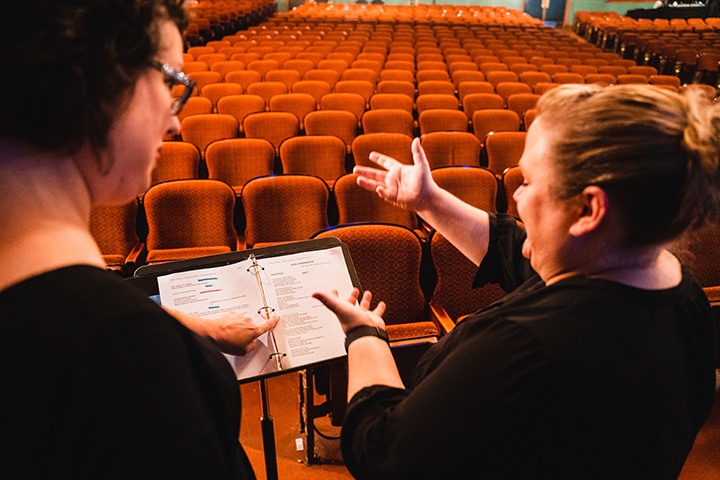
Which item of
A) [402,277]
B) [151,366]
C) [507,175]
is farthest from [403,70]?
[151,366]

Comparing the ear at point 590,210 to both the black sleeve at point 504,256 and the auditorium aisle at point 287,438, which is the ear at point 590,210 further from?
the auditorium aisle at point 287,438

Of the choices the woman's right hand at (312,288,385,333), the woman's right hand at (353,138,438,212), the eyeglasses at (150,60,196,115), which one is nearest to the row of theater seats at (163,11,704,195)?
the woman's right hand at (353,138,438,212)

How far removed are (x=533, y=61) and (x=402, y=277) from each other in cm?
646

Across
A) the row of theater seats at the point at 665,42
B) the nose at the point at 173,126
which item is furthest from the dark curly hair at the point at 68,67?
the row of theater seats at the point at 665,42

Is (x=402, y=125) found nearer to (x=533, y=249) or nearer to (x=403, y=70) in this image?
(x=403, y=70)

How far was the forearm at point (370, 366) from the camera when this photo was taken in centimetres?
95

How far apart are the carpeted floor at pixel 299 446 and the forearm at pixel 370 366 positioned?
1044 mm

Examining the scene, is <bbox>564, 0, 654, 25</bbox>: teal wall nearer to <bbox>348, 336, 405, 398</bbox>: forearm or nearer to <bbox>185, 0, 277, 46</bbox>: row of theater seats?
<bbox>185, 0, 277, 46</bbox>: row of theater seats

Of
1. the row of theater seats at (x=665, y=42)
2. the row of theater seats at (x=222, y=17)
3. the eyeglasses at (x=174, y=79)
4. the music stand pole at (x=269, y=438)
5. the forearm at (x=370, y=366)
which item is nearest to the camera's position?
the eyeglasses at (x=174, y=79)

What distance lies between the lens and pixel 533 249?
867 millimetres

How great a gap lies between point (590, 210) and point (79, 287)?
0.65m

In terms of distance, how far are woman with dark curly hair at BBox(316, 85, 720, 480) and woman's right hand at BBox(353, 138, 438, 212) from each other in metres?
0.48

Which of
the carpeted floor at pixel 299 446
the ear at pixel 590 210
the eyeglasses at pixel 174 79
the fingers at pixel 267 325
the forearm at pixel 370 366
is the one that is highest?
the eyeglasses at pixel 174 79

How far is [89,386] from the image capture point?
1.58 ft
